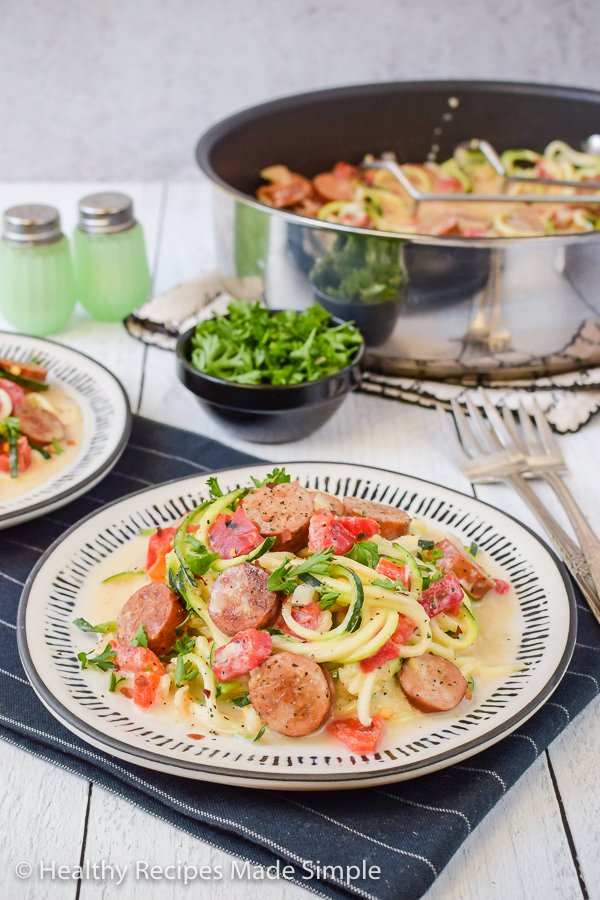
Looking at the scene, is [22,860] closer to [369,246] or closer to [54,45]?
[369,246]

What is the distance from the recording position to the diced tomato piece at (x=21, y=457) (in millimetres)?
2705

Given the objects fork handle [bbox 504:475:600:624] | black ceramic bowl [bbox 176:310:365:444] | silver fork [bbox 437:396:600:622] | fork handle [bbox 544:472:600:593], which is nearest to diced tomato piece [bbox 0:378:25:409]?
black ceramic bowl [bbox 176:310:365:444]

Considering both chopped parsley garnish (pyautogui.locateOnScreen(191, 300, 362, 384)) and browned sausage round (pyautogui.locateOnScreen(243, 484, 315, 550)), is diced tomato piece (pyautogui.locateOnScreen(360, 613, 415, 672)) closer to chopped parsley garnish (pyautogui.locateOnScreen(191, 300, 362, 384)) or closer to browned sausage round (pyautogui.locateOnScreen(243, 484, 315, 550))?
browned sausage round (pyautogui.locateOnScreen(243, 484, 315, 550))

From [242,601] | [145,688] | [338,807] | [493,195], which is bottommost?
[338,807]

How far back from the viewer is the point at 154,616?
1959mm

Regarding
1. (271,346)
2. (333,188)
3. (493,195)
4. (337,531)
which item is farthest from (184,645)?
(333,188)

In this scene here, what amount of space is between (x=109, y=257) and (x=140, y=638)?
233cm

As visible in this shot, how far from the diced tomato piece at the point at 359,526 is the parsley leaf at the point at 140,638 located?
54 cm

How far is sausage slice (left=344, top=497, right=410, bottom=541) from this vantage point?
85.8 inches

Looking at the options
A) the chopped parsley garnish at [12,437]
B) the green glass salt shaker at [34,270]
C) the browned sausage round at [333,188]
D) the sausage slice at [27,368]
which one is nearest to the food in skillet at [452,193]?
the browned sausage round at [333,188]

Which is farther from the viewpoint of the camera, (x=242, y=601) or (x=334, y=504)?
(x=334, y=504)

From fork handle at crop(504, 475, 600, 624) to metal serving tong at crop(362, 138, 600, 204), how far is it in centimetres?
131

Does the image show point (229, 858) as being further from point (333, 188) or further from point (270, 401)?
A: point (333, 188)

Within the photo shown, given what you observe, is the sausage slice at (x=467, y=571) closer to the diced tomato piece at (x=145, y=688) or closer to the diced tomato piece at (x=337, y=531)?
the diced tomato piece at (x=337, y=531)
